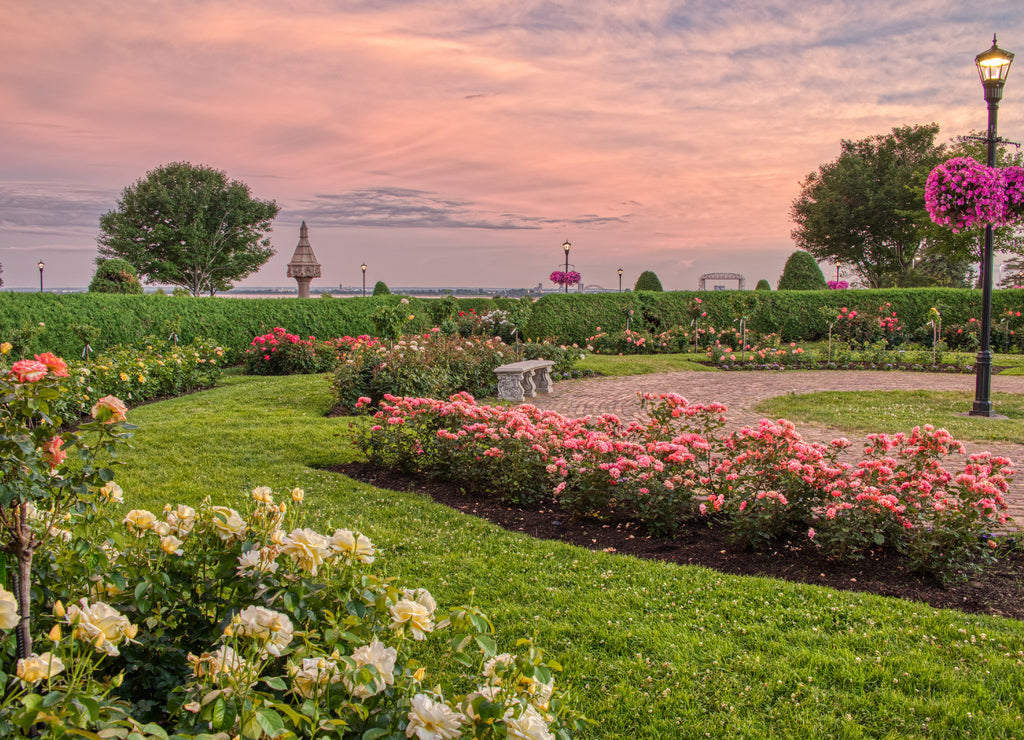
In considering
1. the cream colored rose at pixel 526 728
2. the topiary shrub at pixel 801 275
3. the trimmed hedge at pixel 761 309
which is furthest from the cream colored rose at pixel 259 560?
the topiary shrub at pixel 801 275

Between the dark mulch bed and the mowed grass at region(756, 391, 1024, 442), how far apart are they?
4510 millimetres

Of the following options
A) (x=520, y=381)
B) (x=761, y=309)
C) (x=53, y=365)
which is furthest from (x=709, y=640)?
(x=761, y=309)

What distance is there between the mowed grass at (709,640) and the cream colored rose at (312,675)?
58 cm

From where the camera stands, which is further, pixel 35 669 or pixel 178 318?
pixel 178 318

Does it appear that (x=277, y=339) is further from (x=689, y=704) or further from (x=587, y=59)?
(x=689, y=704)

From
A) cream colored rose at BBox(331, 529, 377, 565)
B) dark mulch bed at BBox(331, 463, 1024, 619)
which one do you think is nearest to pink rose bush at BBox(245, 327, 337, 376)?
dark mulch bed at BBox(331, 463, 1024, 619)

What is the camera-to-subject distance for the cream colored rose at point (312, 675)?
4.75 ft

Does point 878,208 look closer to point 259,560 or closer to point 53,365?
point 259,560

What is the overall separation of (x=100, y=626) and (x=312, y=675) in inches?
20.2

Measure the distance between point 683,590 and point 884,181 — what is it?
41.3 meters

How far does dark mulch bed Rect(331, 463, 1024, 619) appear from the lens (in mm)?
3615

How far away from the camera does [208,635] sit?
1.98m

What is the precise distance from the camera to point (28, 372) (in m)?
1.68

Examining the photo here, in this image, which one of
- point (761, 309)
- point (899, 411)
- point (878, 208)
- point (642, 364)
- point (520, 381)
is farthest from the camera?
point (878, 208)
